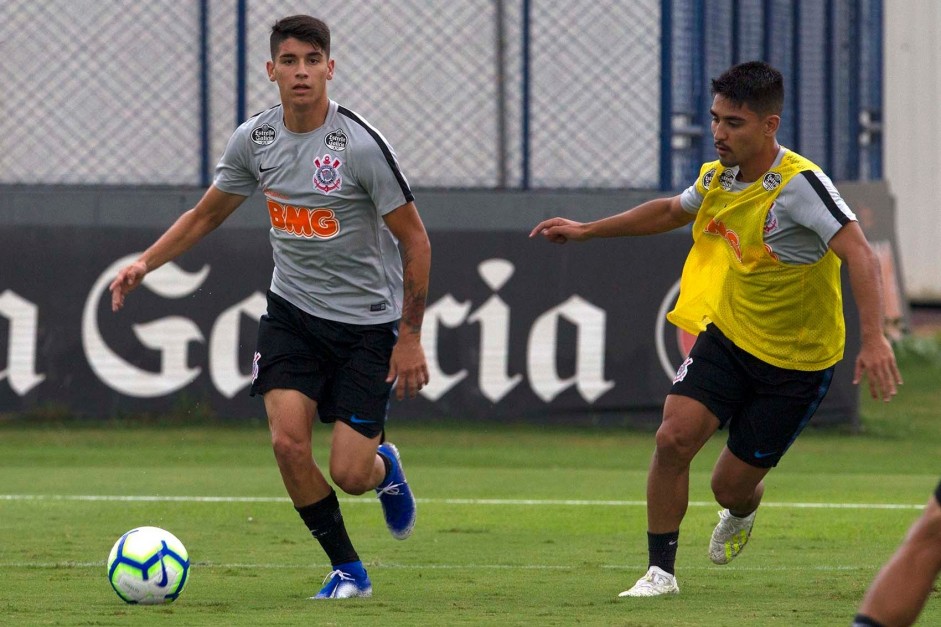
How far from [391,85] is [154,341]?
3.17 meters

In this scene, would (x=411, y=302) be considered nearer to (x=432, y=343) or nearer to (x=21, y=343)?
(x=432, y=343)

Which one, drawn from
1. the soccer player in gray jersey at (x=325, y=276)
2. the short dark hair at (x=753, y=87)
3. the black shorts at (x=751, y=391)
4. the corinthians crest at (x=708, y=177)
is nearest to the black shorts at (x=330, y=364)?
the soccer player in gray jersey at (x=325, y=276)

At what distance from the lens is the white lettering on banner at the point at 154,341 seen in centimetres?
1298

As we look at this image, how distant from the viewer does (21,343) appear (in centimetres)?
1298

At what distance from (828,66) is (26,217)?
898cm

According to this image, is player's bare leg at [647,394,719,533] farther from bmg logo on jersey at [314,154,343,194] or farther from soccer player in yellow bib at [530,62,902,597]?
bmg logo on jersey at [314,154,343,194]

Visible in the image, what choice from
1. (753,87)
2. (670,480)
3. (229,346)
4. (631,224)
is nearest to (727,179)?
(753,87)

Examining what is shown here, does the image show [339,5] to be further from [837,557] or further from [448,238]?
[837,557]

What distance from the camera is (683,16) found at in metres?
14.3

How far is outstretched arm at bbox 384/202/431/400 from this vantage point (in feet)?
20.9

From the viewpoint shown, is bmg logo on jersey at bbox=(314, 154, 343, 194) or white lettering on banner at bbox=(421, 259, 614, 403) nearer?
bmg logo on jersey at bbox=(314, 154, 343, 194)

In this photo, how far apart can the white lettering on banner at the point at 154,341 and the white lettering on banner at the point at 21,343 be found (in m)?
0.41

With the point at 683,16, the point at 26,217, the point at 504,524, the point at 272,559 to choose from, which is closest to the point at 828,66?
the point at 683,16

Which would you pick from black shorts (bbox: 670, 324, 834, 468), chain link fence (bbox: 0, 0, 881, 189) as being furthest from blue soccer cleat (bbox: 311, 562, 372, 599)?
chain link fence (bbox: 0, 0, 881, 189)
